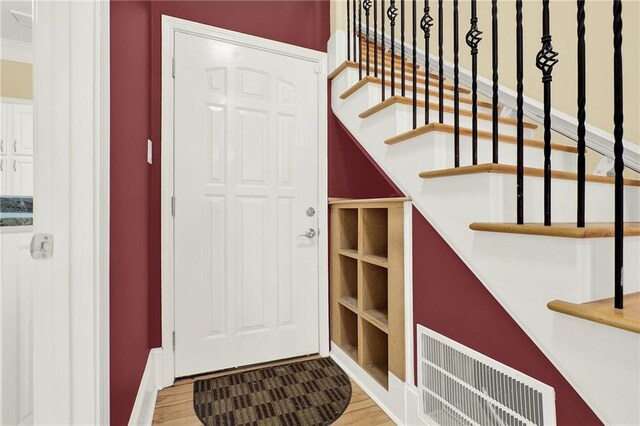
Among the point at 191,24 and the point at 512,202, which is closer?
the point at 512,202

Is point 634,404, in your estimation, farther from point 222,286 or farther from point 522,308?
point 222,286

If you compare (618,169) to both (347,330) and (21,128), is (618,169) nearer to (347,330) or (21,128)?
(21,128)

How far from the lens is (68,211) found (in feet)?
2.75

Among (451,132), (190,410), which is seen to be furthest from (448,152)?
(190,410)

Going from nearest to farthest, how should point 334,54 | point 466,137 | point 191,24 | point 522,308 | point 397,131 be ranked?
point 522,308 < point 466,137 < point 397,131 < point 191,24 < point 334,54

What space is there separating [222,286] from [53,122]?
140 centimetres

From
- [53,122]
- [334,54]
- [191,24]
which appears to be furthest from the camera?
[334,54]

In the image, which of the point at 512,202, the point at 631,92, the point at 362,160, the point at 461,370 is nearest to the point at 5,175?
the point at 512,202

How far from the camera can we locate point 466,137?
1312 mm

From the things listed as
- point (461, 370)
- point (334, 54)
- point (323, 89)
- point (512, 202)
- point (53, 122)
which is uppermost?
point (334, 54)

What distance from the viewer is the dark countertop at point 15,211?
96cm

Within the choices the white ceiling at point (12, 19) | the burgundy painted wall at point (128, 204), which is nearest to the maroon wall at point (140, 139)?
the burgundy painted wall at point (128, 204)

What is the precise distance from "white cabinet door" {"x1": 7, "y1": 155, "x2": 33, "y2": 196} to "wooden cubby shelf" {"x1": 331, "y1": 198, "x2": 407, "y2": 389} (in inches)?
55.7

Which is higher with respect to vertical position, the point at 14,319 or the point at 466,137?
the point at 466,137
